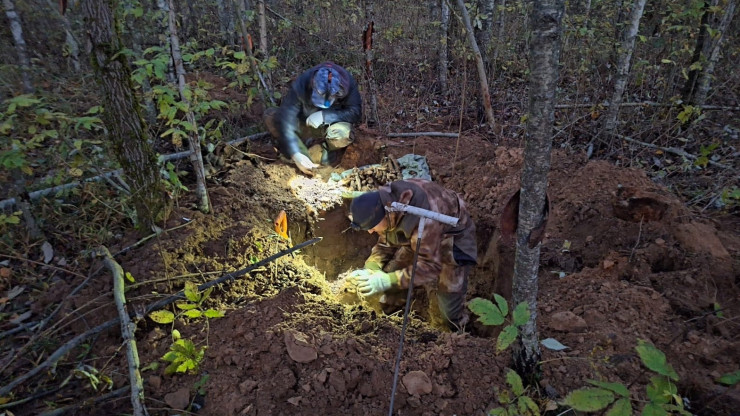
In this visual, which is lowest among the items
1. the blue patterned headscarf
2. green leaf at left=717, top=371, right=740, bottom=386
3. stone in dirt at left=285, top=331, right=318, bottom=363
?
stone in dirt at left=285, top=331, right=318, bottom=363

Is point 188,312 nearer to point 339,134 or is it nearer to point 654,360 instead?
point 654,360

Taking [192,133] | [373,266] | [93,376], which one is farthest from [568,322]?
[192,133]

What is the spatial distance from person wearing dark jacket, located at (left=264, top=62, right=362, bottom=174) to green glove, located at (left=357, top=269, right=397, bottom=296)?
2072mm

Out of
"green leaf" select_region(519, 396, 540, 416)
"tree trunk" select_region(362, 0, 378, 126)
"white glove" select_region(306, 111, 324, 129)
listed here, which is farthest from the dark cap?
"tree trunk" select_region(362, 0, 378, 126)

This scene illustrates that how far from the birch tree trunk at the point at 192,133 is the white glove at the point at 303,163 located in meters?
1.59

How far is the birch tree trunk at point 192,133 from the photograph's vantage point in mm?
2906

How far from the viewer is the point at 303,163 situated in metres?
5.06

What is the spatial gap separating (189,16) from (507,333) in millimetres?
10325

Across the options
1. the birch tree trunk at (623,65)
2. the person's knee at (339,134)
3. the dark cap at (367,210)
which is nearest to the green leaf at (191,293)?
the dark cap at (367,210)

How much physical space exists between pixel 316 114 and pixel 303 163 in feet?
2.38

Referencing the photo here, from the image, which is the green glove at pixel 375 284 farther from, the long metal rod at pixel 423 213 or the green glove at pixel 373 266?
the long metal rod at pixel 423 213

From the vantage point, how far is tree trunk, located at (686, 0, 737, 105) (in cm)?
448

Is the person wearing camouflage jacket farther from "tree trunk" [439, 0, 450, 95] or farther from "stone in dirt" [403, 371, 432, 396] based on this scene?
"tree trunk" [439, 0, 450, 95]

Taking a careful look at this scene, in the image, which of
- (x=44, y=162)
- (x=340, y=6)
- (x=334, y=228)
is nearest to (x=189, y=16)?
(x=340, y=6)
